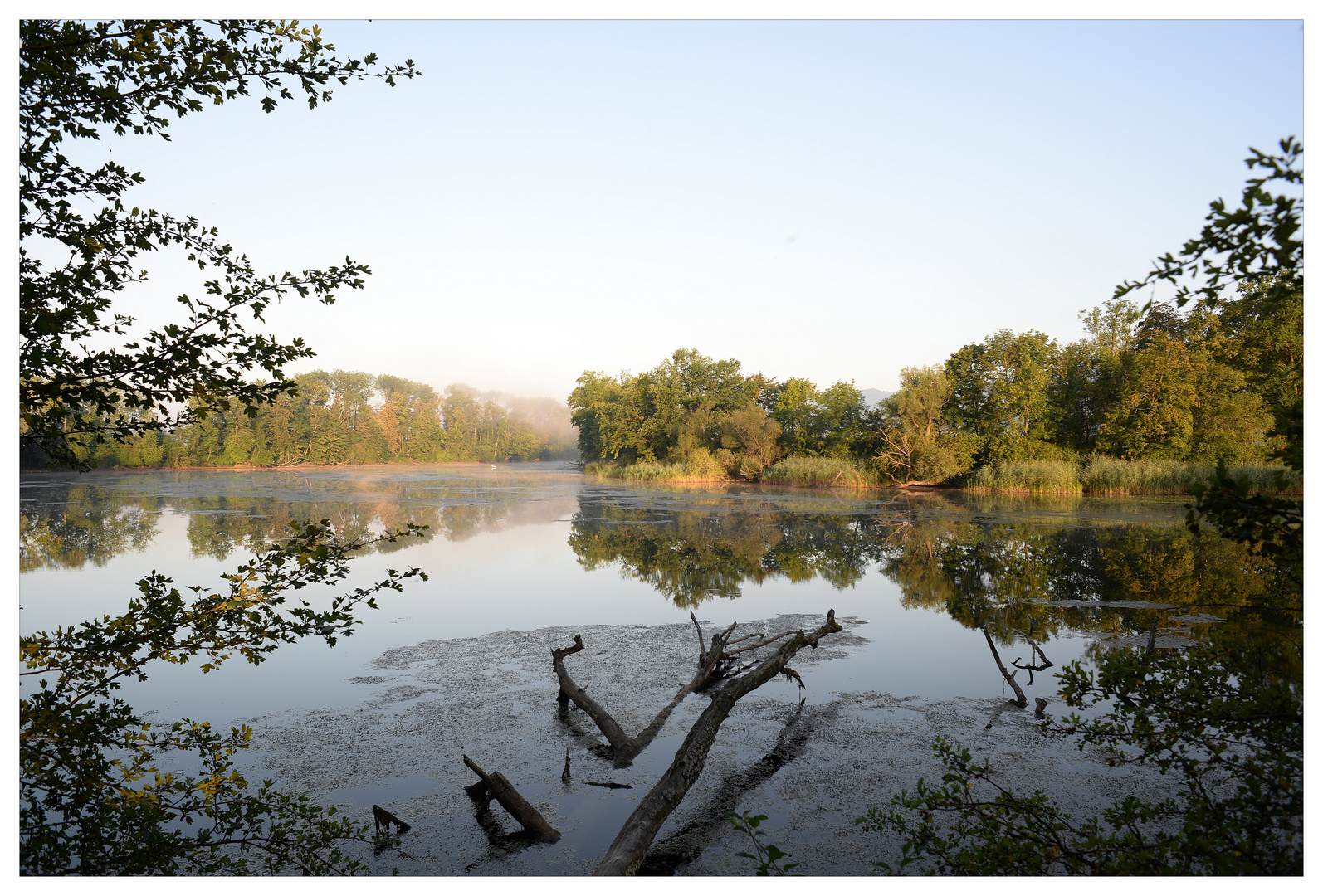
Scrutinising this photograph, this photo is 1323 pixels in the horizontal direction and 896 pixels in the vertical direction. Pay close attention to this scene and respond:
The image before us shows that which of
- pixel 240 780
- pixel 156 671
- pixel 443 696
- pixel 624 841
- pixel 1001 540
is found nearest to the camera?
pixel 240 780

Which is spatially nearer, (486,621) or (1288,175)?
(1288,175)

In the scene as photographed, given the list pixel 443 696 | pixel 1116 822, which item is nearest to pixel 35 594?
pixel 443 696

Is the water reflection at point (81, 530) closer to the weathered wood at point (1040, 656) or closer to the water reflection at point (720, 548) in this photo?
the water reflection at point (720, 548)

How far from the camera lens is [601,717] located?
5336 millimetres

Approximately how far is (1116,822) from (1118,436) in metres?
30.1

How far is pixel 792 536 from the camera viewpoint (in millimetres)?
17078

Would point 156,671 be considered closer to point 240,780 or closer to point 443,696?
point 443,696

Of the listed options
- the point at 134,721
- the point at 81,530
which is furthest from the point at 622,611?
the point at 81,530

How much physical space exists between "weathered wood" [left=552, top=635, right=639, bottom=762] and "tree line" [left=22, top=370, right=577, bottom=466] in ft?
127

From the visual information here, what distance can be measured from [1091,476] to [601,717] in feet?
92.7

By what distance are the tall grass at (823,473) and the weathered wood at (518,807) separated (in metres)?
32.3

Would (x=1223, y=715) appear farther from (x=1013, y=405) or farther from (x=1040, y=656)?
(x=1013, y=405)

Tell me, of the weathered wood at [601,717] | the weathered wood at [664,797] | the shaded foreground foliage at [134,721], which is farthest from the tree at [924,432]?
the shaded foreground foliage at [134,721]

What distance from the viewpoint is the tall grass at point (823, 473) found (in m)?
35.5
